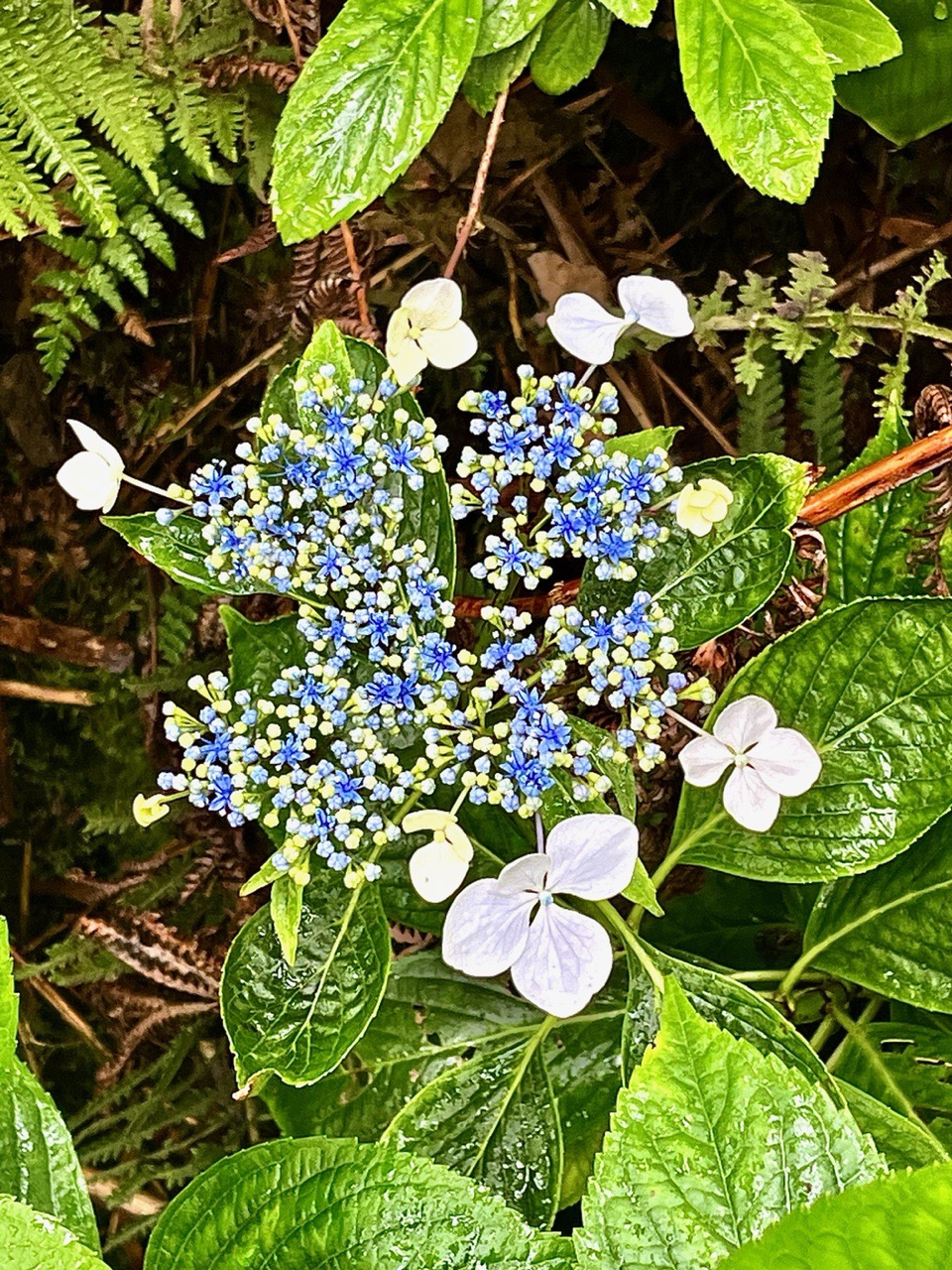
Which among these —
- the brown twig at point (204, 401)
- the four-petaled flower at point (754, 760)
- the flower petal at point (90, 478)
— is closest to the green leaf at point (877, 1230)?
the four-petaled flower at point (754, 760)

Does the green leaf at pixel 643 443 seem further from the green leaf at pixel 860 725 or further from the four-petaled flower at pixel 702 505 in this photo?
the green leaf at pixel 860 725

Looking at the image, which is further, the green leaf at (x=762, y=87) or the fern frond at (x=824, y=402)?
the fern frond at (x=824, y=402)

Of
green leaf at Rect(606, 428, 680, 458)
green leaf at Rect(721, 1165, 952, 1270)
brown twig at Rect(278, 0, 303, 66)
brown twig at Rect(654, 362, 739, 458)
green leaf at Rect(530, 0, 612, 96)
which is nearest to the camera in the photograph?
green leaf at Rect(721, 1165, 952, 1270)

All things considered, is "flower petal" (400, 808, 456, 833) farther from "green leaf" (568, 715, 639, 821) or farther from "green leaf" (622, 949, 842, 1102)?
"green leaf" (622, 949, 842, 1102)

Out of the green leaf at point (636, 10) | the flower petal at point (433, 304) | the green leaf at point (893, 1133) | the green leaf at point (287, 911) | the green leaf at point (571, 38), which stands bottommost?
the green leaf at point (893, 1133)

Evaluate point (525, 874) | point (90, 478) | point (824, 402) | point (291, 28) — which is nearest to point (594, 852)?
point (525, 874)

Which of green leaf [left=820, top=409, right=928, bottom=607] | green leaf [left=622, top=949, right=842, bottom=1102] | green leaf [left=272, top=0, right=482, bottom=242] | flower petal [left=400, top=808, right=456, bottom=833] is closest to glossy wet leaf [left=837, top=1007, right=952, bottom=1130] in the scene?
green leaf [left=622, top=949, right=842, bottom=1102]

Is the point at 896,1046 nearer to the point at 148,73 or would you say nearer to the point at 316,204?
the point at 316,204
